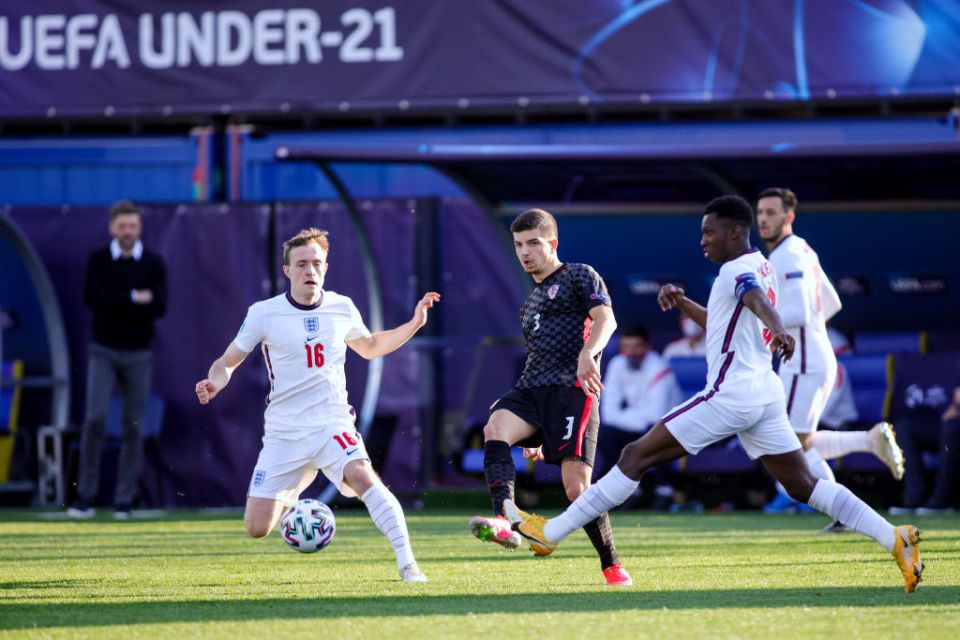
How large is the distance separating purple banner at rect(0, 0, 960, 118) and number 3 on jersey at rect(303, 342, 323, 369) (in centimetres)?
784

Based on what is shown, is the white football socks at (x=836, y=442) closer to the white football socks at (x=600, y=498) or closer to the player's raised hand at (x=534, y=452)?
the player's raised hand at (x=534, y=452)

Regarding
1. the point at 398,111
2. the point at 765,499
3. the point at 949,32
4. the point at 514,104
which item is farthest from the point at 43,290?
the point at 949,32

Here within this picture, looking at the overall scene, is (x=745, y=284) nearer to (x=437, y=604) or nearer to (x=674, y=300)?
(x=674, y=300)

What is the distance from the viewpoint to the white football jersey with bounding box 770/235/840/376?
10.1m

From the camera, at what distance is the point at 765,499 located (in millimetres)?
14250

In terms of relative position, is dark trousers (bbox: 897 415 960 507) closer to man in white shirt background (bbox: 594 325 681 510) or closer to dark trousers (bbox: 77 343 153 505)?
man in white shirt background (bbox: 594 325 681 510)

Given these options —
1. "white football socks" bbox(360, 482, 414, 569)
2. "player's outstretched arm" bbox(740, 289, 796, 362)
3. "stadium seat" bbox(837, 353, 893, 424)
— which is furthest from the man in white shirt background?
"player's outstretched arm" bbox(740, 289, 796, 362)

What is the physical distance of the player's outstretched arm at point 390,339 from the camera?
8008 mm

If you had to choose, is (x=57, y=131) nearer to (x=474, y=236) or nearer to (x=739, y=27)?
(x=474, y=236)

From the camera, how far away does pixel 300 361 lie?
8.05m

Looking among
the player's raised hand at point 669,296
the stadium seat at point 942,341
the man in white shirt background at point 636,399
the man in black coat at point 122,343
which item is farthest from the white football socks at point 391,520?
the stadium seat at point 942,341

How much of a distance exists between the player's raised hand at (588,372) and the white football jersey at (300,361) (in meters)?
1.35

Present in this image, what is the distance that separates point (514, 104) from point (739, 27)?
2240 mm

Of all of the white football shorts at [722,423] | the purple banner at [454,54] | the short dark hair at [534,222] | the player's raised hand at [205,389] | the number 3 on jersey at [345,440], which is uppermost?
the purple banner at [454,54]
